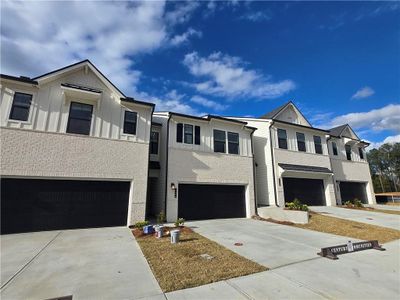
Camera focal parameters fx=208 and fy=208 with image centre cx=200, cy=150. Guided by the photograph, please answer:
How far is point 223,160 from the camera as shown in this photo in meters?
15.6

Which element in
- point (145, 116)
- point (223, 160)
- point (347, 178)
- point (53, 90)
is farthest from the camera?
point (347, 178)

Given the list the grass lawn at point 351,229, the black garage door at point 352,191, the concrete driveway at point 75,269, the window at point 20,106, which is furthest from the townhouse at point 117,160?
the black garage door at point 352,191

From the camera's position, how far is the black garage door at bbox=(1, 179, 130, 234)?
988 cm

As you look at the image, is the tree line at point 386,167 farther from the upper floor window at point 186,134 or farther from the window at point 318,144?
the upper floor window at point 186,134

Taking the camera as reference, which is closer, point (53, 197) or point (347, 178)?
point (53, 197)

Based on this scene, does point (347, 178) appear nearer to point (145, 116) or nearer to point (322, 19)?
point (322, 19)

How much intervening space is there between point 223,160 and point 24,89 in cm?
1246

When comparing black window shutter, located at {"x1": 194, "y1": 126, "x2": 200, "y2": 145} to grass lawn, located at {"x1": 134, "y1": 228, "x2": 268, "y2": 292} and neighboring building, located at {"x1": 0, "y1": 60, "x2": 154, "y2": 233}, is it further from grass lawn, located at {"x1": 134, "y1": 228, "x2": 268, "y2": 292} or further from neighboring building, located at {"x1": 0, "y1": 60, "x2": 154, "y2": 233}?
grass lawn, located at {"x1": 134, "y1": 228, "x2": 268, "y2": 292}

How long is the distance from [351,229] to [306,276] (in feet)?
27.0

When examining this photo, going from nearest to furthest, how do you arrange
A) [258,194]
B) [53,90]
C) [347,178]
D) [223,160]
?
[53,90], [223,160], [258,194], [347,178]

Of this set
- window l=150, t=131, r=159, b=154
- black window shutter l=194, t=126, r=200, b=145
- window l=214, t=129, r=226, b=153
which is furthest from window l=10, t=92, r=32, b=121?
window l=214, t=129, r=226, b=153

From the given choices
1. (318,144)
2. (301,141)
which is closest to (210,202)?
(301,141)

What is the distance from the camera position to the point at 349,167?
75.0 ft

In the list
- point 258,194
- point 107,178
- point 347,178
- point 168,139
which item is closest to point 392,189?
point 347,178
